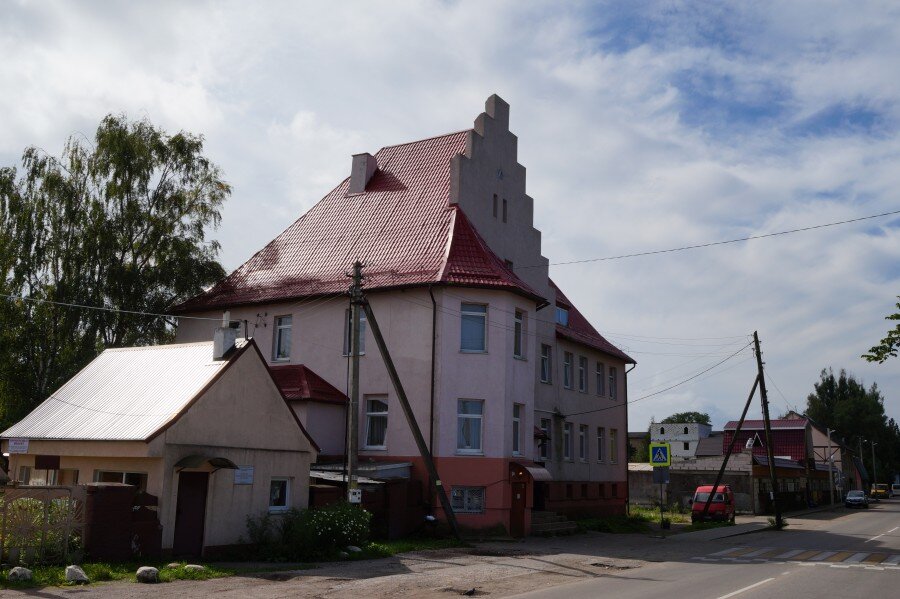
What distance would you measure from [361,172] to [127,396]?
17369mm

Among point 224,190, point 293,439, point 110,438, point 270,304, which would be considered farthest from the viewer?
point 224,190

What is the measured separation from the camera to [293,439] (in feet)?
69.3

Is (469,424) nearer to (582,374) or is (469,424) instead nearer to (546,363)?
(546,363)

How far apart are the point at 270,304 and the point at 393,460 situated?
26.8 feet

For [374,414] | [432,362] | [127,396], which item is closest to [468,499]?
[374,414]

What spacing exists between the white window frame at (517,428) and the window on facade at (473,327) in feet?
8.80

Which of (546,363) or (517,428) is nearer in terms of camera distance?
(517,428)

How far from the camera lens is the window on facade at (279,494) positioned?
67.7 feet

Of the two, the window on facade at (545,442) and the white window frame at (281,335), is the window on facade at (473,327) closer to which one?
the white window frame at (281,335)

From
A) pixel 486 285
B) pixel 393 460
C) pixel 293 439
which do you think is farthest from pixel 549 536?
pixel 293 439

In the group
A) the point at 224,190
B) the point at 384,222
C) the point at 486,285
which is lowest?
the point at 486,285

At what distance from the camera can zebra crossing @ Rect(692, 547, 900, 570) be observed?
20359 mm

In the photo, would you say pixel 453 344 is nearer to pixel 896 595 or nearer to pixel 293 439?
pixel 293 439

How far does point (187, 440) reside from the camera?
18.2 meters
